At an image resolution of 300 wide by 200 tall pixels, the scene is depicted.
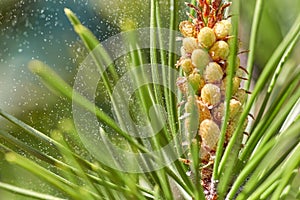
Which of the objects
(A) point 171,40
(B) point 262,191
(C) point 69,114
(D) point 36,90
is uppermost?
(D) point 36,90

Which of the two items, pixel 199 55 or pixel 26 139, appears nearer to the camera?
pixel 199 55

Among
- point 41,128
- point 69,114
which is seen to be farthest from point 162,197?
point 41,128

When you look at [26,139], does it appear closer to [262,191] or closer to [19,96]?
[19,96]

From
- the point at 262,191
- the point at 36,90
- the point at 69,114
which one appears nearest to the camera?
the point at 262,191

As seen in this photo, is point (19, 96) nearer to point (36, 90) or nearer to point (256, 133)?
point (36, 90)

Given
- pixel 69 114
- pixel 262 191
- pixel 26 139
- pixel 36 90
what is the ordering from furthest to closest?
pixel 36 90 → pixel 26 139 → pixel 69 114 → pixel 262 191

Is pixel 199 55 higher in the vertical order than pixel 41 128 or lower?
lower

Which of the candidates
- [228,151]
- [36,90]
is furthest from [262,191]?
A: [36,90]
